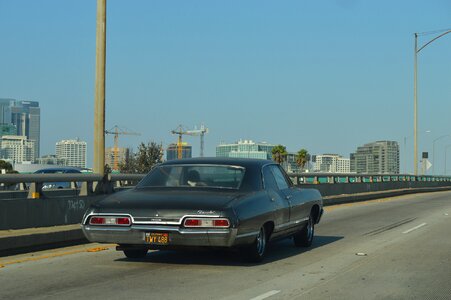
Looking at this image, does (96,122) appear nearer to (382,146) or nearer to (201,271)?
(201,271)

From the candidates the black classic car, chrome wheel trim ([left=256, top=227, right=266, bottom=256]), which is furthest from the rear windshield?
chrome wheel trim ([left=256, top=227, right=266, bottom=256])

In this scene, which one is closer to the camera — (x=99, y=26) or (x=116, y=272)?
(x=116, y=272)

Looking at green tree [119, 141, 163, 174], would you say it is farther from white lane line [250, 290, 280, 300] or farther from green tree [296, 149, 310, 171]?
white lane line [250, 290, 280, 300]

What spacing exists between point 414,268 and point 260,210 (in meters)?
2.41

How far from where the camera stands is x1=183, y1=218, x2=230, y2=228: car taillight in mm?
8883

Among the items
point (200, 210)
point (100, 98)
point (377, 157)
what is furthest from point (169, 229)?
point (377, 157)

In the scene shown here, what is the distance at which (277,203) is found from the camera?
10547 mm

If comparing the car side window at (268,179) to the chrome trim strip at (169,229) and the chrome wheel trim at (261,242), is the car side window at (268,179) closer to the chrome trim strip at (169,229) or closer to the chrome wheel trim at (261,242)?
the chrome wheel trim at (261,242)

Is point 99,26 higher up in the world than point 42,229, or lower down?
higher up

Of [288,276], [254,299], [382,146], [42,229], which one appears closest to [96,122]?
[42,229]

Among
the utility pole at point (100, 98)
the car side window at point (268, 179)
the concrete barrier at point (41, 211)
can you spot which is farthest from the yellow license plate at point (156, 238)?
the utility pole at point (100, 98)

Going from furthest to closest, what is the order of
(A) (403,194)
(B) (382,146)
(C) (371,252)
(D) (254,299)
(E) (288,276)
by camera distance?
(B) (382,146) < (A) (403,194) < (C) (371,252) < (E) (288,276) < (D) (254,299)

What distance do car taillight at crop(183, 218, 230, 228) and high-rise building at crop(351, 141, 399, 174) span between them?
89905 mm

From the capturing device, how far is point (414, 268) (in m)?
10.0
